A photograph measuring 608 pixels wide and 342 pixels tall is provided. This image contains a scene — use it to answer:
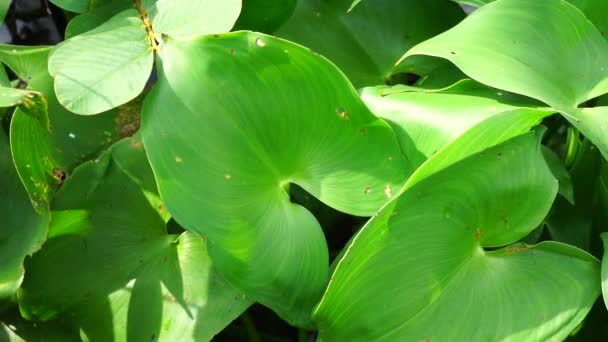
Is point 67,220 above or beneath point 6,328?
above

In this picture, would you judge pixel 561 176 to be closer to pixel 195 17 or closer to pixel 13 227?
pixel 195 17

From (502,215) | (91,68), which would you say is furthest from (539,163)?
(91,68)

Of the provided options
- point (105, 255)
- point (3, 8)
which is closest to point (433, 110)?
point (105, 255)

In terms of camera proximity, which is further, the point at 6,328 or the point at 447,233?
the point at 6,328

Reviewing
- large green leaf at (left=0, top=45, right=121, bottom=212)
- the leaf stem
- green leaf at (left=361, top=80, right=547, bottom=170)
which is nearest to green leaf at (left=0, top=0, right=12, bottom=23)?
large green leaf at (left=0, top=45, right=121, bottom=212)

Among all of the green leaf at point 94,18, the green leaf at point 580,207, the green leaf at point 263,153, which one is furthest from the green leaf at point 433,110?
the green leaf at point 94,18

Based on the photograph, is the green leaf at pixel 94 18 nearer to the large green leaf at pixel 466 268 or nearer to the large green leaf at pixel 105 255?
the large green leaf at pixel 105 255

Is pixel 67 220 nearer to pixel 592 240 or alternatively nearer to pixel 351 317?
pixel 351 317
